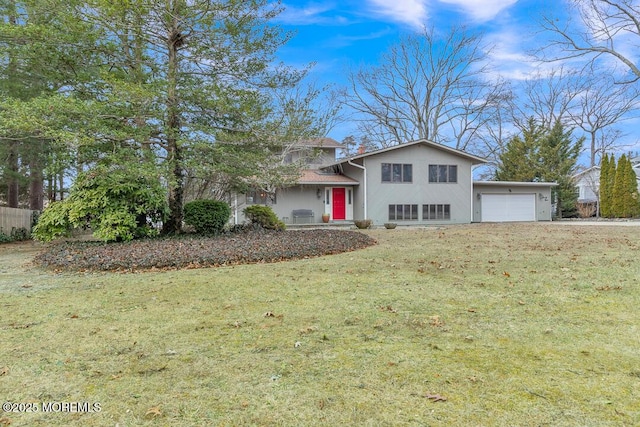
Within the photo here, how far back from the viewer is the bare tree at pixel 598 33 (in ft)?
→ 66.7

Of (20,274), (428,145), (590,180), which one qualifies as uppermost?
(428,145)

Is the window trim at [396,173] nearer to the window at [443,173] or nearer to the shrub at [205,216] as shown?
the window at [443,173]

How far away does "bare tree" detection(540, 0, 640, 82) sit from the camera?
20.3m

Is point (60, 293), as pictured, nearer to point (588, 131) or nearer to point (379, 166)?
point (379, 166)

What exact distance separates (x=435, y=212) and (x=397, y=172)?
3429 mm

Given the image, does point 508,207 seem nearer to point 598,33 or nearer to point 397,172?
point 397,172

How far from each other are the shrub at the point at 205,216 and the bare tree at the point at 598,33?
22105 millimetres

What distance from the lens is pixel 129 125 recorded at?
9789 millimetres

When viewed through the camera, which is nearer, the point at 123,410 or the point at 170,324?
the point at 123,410

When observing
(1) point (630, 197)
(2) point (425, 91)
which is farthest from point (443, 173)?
(1) point (630, 197)

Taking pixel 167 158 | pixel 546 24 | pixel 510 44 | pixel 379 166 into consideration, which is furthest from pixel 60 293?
pixel 510 44

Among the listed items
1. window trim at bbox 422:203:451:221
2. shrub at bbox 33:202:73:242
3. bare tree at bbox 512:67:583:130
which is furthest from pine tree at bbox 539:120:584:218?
shrub at bbox 33:202:73:242

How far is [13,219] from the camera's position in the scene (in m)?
13.2

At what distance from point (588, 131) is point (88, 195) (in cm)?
4043
